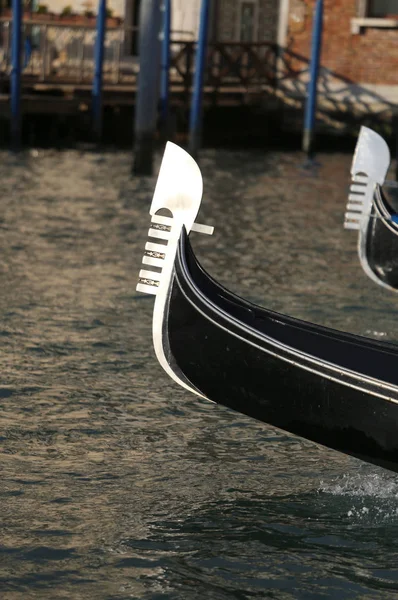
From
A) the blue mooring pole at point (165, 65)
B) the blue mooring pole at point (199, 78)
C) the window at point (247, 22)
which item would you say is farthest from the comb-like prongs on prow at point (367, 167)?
the window at point (247, 22)

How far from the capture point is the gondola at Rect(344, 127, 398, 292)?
8.08 meters

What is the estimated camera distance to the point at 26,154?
16.8 metres

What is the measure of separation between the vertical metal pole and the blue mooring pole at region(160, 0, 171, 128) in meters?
3.63

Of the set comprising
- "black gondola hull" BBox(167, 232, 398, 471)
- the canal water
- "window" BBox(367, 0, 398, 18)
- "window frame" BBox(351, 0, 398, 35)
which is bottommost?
the canal water

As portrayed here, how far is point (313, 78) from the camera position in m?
18.0

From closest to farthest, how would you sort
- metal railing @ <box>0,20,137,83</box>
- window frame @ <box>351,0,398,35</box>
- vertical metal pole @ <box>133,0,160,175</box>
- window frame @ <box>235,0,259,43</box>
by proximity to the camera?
vertical metal pole @ <box>133,0,160,175</box>, metal railing @ <box>0,20,137,83</box>, window frame @ <box>351,0,398,35</box>, window frame @ <box>235,0,259,43</box>

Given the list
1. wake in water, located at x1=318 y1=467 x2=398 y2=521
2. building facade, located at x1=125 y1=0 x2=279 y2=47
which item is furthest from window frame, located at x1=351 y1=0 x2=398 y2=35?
wake in water, located at x1=318 y1=467 x2=398 y2=521

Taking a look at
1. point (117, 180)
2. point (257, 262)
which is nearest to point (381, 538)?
point (257, 262)

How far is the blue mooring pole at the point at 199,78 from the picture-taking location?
16125 millimetres

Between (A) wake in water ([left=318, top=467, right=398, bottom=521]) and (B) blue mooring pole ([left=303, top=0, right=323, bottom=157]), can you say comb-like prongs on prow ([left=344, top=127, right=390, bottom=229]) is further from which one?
(B) blue mooring pole ([left=303, top=0, right=323, bottom=157])

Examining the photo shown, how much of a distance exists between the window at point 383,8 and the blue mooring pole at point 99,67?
16.1 feet

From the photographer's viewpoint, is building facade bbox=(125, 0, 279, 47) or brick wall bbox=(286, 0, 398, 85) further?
building facade bbox=(125, 0, 279, 47)

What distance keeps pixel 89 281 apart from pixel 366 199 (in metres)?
1.87

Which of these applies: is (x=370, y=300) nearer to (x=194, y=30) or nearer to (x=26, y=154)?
(x=26, y=154)
